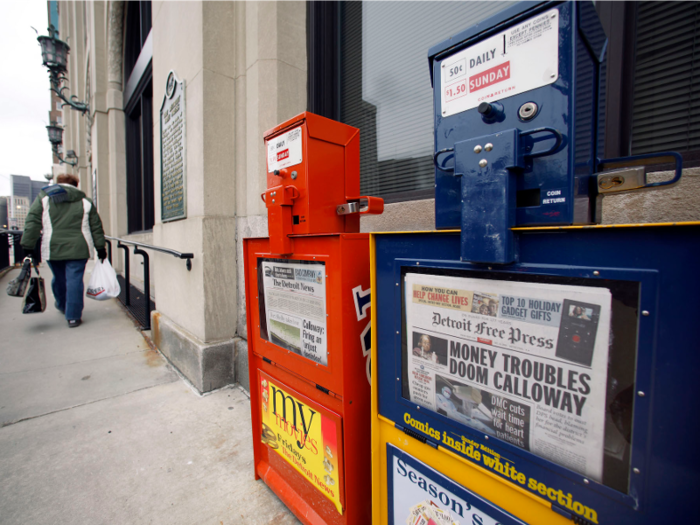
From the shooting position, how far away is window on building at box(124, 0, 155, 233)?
5.92 metres

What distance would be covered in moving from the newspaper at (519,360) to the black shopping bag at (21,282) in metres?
5.41

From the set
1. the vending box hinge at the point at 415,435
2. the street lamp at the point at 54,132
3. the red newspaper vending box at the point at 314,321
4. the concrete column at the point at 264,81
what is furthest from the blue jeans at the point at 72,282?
the street lamp at the point at 54,132

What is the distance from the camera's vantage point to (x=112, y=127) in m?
7.88

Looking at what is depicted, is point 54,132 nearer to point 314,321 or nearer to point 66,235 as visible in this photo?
point 66,235

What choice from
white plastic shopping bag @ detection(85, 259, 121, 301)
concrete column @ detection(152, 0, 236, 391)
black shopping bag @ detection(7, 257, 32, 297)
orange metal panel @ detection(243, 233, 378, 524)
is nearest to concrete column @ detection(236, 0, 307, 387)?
concrete column @ detection(152, 0, 236, 391)

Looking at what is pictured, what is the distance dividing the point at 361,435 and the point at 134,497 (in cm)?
143

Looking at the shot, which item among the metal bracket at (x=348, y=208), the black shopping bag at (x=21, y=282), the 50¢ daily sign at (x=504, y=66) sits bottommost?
the black shopping bag at (x=21, y=282)

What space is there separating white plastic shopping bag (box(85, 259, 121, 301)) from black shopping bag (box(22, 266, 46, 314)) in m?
0.51

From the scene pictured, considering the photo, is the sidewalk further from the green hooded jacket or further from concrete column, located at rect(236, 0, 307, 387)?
the green hooded jacket

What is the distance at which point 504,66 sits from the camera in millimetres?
874

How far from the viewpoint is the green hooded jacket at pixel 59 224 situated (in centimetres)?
450

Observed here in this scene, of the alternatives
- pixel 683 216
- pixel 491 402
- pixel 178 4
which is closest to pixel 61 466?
pixel 491 402

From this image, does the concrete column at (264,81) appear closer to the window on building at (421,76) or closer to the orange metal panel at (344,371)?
the window on building at (421,76)

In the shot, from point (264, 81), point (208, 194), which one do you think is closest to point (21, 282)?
point (208, 194)
